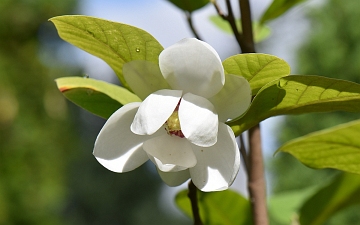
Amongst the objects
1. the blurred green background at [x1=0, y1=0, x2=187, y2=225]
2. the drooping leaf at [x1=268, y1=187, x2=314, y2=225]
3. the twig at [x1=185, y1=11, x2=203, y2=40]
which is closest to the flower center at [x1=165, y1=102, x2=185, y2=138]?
the twig at [x1=185, y1=11, x2=203, y2=40]

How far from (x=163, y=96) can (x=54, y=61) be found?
531 centimetres

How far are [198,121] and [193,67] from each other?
44 millimetres

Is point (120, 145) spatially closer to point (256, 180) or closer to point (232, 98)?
point (232, 98)

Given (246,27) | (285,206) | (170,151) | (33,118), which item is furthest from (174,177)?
(33,118)

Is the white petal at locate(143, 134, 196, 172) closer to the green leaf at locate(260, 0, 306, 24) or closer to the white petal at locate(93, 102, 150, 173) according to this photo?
the white petal at locate(93, 102, 150, 173)

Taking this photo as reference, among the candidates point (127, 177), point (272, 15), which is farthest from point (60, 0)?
point (272, 15)

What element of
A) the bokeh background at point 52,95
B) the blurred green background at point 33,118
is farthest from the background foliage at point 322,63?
the blurred green background at point 33,118

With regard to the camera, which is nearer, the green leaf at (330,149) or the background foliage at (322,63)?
the green leaf at (330,149)

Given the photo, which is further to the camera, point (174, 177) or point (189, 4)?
point (189, 4)

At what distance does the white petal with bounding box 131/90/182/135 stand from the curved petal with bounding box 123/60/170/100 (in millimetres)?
37

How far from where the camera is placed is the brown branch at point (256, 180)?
1.71 ft

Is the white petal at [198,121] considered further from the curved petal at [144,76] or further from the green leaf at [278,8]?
the green leaf at [278,8]

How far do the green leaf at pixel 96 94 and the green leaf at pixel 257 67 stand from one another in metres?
0.14

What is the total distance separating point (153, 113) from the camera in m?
0.32
